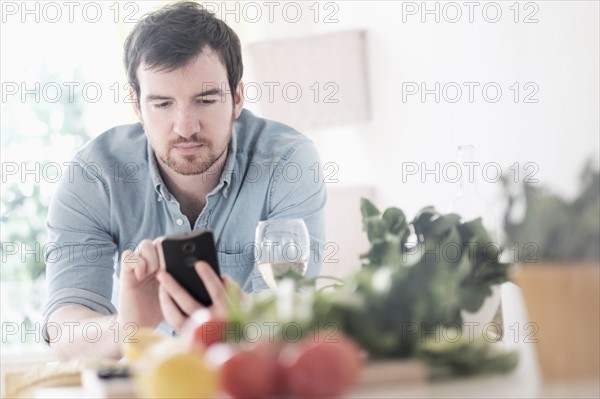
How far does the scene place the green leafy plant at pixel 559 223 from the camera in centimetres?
95

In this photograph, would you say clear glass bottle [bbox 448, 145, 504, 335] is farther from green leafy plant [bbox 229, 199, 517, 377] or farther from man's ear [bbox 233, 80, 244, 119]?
man's ear [bbox 233, 80, 244, 119]

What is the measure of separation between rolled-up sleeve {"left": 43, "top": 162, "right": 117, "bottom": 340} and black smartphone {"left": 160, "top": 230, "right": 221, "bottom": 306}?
855 mm

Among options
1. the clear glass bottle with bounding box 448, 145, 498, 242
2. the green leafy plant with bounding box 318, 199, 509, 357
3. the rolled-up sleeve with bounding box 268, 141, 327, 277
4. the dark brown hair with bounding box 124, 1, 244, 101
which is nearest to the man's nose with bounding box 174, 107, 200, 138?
the dark brown hair with bounding box 124, 1, 244, 101

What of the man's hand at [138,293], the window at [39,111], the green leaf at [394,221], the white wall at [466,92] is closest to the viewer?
the green leaf at [394,221]

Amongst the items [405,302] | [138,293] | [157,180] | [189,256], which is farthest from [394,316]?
[157,180]

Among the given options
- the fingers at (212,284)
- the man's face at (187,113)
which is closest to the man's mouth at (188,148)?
the man's face at (187,113)

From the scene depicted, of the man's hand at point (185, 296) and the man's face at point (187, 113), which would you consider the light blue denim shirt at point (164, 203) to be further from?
the man's hand at point (185, 296)

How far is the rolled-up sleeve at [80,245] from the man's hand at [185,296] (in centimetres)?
83

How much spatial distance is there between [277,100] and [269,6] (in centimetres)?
44

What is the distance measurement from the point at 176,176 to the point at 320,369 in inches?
59.3

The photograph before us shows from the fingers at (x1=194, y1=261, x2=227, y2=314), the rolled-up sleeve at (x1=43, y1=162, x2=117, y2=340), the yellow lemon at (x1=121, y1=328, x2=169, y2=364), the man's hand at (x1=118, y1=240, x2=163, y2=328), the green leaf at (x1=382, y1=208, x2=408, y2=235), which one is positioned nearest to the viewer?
the yellow lemon at (x1=121, y1=328, x2=169, y2=364)

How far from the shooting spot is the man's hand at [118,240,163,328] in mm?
1488

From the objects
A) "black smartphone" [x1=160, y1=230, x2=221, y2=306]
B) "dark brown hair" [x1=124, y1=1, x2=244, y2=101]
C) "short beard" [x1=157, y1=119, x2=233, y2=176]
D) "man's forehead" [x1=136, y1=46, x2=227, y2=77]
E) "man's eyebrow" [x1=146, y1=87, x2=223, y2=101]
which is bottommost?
"black smartphone" [x1=160, y1=230, x2=221, y2=306]

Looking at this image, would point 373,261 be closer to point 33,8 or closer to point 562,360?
point 562,360
